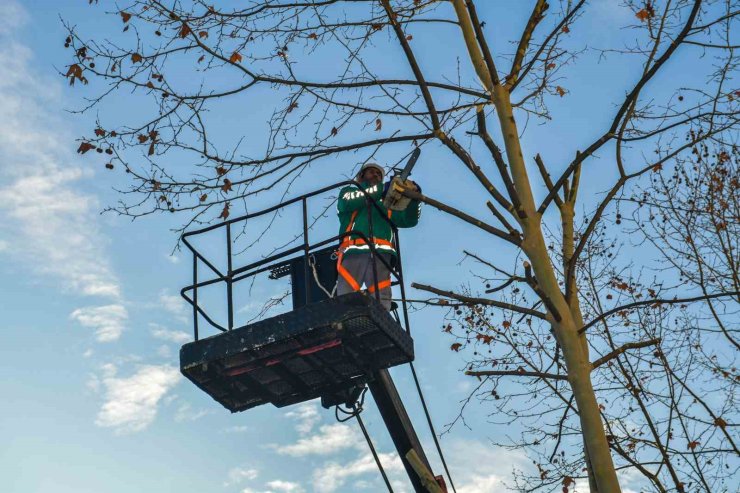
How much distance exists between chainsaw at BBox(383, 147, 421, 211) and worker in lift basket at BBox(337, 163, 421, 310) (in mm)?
96

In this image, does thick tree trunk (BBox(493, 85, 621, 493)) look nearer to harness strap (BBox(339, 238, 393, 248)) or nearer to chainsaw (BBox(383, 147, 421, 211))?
chainsaw (BBox(383, 147, 421, 211))

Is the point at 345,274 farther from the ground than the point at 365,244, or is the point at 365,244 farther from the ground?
the point at 365,244

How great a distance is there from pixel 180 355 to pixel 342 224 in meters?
2.41

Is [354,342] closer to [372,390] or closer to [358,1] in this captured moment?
[372,390]

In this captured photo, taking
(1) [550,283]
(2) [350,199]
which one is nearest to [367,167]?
(2) [350,199]

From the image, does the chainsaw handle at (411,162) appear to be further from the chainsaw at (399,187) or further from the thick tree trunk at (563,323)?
the thick tree trunk at (563,323)

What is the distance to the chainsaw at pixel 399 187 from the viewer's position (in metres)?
8.09

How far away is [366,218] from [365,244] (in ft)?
1.36

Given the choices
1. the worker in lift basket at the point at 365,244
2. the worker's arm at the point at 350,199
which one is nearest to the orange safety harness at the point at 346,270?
the worker in lift basket at the point at 365,244

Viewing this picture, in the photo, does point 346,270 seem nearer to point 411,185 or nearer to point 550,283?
point 411,185

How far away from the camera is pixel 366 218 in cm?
888

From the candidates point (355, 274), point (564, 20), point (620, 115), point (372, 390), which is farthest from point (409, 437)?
point (564, 20)

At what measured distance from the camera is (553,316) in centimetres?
712

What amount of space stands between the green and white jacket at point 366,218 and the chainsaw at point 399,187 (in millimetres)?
115
